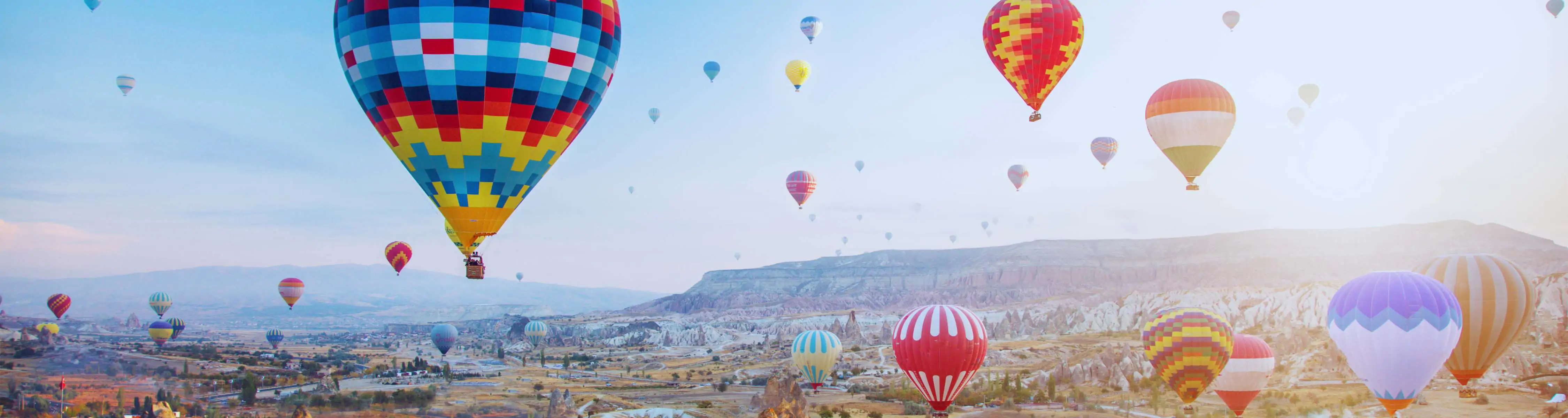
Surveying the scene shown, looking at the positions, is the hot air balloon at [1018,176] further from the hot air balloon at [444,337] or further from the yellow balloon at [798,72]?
the hot air balloon at [444,337]

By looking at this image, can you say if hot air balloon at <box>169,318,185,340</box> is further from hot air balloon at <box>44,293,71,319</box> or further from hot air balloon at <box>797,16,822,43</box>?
hot air balloon at <box>797,16,822,43</box>

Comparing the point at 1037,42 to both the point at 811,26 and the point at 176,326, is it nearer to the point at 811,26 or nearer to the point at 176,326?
the point at 811,26

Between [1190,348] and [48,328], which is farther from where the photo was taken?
[48,328]

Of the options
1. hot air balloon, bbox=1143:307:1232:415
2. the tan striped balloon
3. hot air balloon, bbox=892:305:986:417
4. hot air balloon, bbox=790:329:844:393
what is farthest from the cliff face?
hot air balloon, bbox=892:305:986:417

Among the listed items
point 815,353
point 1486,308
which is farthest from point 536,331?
point 1486,308

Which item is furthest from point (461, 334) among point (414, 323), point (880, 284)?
point (414, 323)

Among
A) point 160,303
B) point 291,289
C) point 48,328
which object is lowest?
point 48,328
